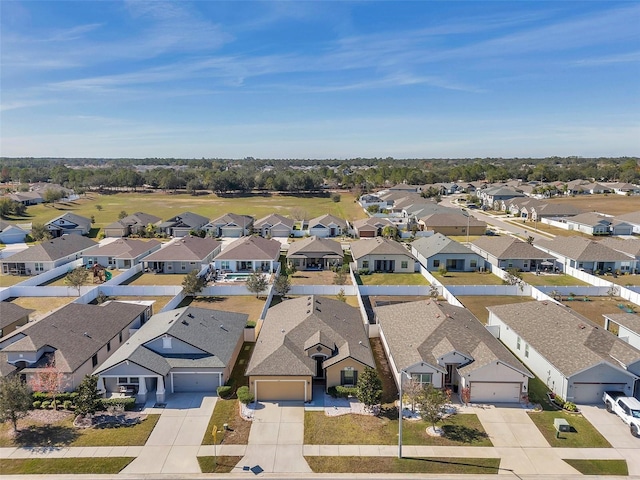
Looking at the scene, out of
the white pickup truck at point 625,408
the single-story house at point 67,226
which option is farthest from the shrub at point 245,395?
the single-story house at point 67,226

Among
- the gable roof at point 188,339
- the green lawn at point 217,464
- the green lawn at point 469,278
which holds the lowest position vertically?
the green lawn at point 217,464

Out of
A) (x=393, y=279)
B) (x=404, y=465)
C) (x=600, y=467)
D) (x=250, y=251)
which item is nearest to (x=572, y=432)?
(x=600, y=467)

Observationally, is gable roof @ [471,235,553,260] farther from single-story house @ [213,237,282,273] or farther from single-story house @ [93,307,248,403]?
single-story house @ [93,307,248,403]

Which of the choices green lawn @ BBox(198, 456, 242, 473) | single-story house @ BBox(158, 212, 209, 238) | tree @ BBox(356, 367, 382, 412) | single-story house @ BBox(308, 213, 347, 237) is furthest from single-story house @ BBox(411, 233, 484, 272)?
single-story house @ BBox(158, 212, 209, 238)

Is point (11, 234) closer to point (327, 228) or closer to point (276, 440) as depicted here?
point (327, 228)

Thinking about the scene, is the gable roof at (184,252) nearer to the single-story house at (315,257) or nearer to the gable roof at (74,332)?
the single-story house at (315,257)
